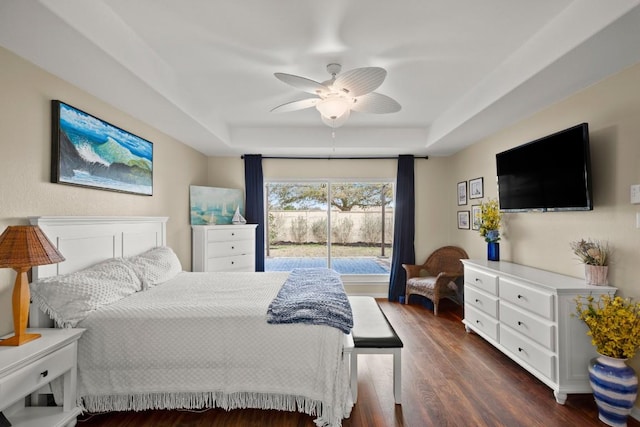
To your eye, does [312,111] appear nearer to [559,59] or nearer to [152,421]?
[559,59]

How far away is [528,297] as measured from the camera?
8.34 feet

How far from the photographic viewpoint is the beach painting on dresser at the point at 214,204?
4.46 m

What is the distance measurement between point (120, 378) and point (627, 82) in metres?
3.99

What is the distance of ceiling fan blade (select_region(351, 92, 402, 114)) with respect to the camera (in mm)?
2529

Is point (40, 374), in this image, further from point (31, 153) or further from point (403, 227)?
point (403, 227)

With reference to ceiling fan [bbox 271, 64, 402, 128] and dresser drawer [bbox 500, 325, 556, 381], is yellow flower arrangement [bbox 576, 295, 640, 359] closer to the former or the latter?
dresser drawer [bbox 500, 325, 556, 381]

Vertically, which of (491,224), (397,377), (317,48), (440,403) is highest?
(317,48)

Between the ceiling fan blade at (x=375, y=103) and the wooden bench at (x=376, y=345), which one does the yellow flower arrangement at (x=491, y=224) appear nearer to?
the ceiling fan blade at (x=375, y=103)

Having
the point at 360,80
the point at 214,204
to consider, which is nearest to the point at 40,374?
the point at 360,80

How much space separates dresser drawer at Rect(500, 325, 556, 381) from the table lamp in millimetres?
3392

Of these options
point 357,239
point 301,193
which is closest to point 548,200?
point 357,239

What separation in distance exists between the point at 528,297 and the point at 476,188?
206 cm

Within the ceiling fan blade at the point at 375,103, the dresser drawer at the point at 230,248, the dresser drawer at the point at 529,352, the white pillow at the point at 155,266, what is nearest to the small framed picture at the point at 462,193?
the dresser drawer at the point at 529,352

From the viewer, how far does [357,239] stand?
5336 millimetres
